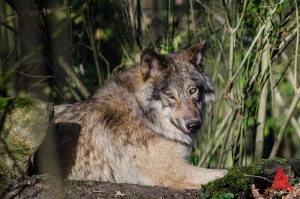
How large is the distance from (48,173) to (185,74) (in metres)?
1.73

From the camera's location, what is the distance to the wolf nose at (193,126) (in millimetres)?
5902

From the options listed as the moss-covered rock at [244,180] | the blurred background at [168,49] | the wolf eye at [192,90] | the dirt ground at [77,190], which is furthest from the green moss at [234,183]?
the blurred background at [168,49]

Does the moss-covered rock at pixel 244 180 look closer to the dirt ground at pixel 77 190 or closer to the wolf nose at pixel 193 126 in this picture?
the dirt ground at pixel 77 190

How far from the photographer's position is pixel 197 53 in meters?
6.28

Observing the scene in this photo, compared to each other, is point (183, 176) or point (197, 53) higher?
point (197, 53)

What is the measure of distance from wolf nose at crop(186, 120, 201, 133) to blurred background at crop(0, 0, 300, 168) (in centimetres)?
105

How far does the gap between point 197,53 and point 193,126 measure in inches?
33.7

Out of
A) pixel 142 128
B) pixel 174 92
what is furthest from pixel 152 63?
pixel 142 128

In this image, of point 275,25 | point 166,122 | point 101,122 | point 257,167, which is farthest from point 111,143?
point 275,25

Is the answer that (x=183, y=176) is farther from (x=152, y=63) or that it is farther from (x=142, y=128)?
(x=152, y=63)

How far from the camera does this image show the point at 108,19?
903 centimetres

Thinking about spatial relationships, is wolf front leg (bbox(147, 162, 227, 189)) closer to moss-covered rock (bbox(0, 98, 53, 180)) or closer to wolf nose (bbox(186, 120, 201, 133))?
wolf nose (bbox(186, 120, 201, 133))

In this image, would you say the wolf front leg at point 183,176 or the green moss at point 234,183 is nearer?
the green moss at point 234,183

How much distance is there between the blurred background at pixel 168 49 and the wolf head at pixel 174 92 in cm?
70
